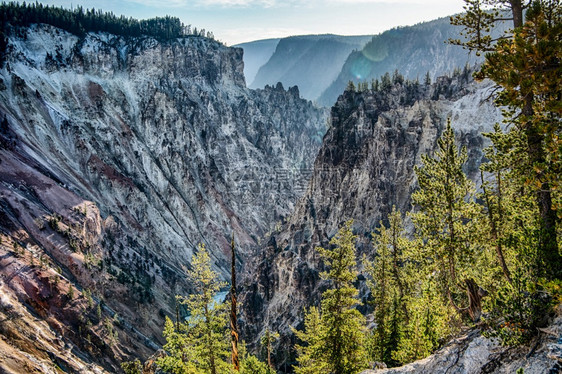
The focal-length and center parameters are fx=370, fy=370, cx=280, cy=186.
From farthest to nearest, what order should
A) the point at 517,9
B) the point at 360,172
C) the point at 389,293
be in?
1. the point at 360,172
2. the point at 389,293
3. the point at 517,9

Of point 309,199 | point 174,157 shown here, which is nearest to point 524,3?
point 309,199

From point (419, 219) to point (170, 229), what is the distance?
11876 cm

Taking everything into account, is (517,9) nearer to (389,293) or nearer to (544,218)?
(544,218)

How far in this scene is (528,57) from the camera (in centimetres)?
1034

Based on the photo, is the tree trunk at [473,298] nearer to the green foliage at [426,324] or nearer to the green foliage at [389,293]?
the green foliage at [426,324]

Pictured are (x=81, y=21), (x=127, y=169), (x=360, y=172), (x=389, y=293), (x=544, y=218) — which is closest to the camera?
(x=544, y=218)

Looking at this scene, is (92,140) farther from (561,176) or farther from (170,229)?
(561,176)

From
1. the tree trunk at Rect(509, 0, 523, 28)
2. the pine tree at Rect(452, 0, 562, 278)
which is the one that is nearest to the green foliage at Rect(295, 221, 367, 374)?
the pine tree at Rect(452, 0, 562, 278)

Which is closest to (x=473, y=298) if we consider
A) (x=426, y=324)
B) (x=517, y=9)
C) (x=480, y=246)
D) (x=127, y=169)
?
(x=480, y=246)

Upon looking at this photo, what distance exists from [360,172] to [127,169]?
7851 cm

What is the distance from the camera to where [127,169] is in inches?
4938

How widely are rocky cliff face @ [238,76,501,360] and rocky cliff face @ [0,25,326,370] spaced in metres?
29.8

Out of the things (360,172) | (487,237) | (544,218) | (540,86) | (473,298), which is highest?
(540,86)

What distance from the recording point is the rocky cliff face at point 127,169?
259 feet
